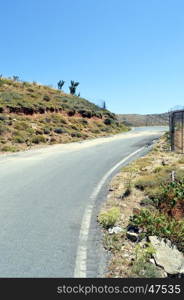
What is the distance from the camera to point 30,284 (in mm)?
5016

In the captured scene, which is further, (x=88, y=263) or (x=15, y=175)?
(x=15, y=175)

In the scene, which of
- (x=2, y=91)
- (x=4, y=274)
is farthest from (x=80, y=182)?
(x=2, y=91)

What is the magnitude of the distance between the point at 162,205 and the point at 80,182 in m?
4.34

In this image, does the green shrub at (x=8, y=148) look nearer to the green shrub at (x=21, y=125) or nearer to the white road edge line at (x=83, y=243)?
the green shrub at (x=21, y=125)

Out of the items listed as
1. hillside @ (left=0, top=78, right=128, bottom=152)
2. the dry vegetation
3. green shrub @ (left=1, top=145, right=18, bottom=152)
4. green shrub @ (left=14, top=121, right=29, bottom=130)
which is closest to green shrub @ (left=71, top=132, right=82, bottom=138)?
hillside @ (left=0, top=78, right=128, bottom=152)

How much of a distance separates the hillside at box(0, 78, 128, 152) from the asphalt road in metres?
12.1

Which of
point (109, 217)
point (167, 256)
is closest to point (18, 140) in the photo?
point (109, 217)

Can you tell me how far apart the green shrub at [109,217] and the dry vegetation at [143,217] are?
71 millimetres

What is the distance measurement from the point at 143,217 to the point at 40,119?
1291 inches

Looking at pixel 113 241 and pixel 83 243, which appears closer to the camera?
pixel 83 243

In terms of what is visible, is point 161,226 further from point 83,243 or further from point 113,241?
point 83,243

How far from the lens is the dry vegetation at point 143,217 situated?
227 inches

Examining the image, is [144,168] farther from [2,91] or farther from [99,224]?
[2,91]

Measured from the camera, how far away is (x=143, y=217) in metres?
7.54
